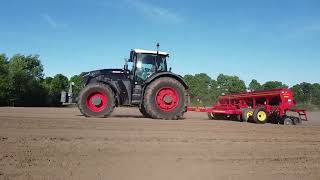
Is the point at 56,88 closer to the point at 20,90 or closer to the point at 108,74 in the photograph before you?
the point at 20,90

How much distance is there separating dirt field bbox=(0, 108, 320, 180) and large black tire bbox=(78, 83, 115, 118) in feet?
14.3

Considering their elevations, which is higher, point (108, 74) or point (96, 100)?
point (108, 74)

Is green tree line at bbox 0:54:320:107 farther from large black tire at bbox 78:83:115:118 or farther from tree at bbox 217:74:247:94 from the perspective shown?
large black tire at bbox 78:83:115:118

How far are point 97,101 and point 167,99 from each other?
2.27 m

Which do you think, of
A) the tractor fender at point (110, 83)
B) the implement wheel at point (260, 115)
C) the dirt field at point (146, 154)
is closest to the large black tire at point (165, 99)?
the tractor fender at point (110, 83)

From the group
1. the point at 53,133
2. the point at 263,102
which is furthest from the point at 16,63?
the point at 53,133

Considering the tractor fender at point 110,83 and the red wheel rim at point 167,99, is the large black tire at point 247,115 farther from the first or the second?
the tractor fender at point 110,83

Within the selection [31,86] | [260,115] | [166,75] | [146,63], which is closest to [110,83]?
Result: [146,63]

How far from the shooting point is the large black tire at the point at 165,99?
47.9ft

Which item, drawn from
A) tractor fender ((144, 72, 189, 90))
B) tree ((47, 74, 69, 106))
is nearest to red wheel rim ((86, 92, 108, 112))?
tractor fender ((144, 72, 189, 90))

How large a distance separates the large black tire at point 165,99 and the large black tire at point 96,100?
1165 millimetres

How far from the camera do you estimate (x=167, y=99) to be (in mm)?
14828

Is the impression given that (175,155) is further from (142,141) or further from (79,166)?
(79,166)

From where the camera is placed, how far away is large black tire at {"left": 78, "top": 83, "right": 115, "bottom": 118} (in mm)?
14445
